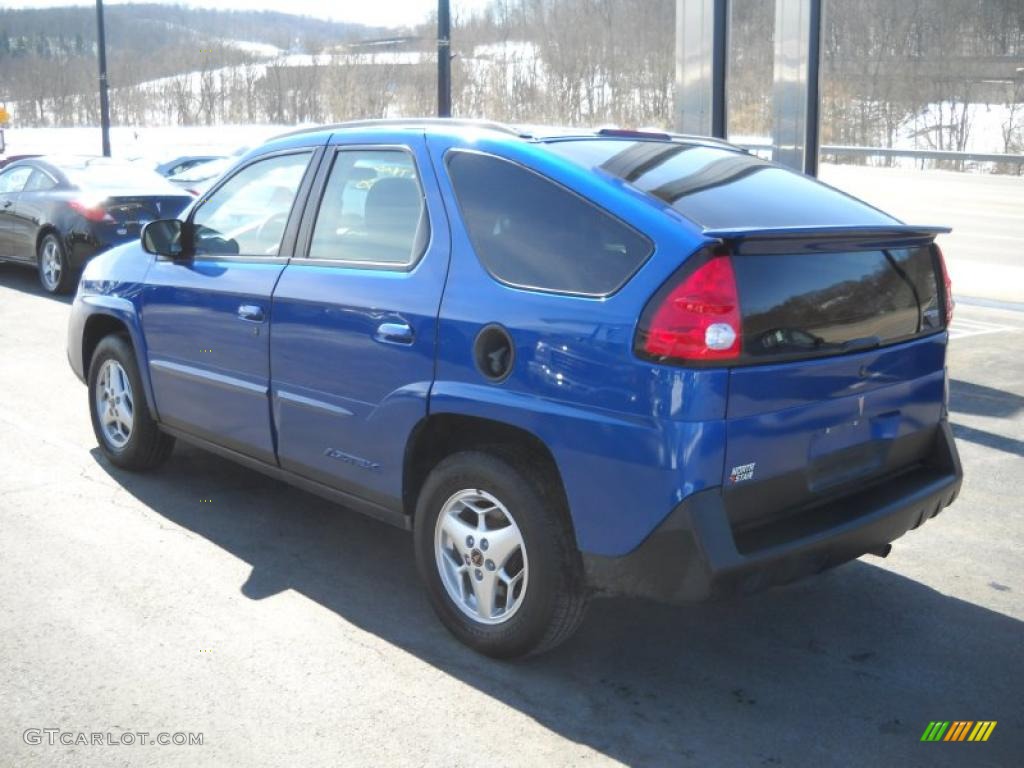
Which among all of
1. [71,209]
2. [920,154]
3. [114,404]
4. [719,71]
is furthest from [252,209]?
[920,154]

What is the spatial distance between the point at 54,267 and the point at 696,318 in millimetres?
11298

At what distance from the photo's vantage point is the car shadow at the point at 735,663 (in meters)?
3.46

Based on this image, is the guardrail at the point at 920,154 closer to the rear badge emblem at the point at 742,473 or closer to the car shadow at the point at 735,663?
the car shadow at the point at 735,663

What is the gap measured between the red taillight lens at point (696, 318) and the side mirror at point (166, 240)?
281 cm

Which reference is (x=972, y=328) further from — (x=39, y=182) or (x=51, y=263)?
(x=39, y=182)

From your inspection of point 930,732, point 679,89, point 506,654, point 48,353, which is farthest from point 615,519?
point 679,89

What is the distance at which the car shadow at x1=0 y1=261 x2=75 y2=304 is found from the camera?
1298 centimetres

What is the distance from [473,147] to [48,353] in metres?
6.59

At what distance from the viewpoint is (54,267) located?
514 inches

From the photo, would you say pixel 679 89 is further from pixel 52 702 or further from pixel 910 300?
pixel 52 702

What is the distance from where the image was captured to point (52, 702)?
365cm

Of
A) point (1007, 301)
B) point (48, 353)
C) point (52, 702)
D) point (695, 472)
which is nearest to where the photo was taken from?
point (695, 472)
